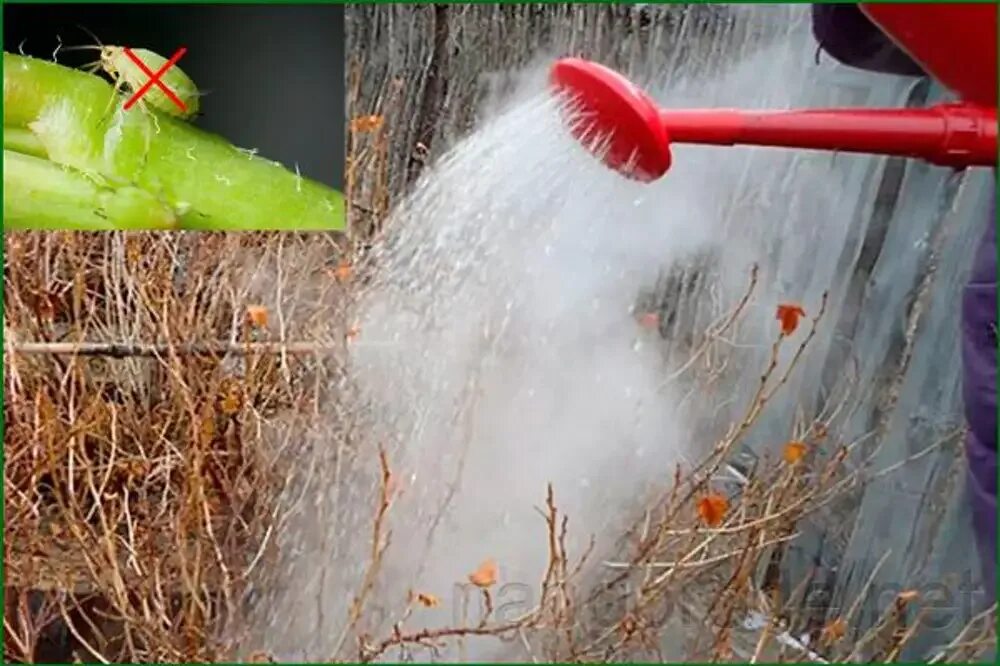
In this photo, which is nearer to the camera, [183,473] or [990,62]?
[990,62]

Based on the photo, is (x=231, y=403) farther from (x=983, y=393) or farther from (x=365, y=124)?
(x=983, y=393)

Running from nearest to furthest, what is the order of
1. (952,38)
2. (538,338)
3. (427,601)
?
(952,38) < (427,601) < (538,338)

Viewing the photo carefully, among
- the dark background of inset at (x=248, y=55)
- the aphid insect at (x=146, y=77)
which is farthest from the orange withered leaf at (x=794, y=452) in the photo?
the aphid insect at (x=146, y=77)

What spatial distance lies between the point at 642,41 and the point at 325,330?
0.76m

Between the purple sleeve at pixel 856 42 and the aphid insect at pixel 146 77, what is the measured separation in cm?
88

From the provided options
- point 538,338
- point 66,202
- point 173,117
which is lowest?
point 538,338

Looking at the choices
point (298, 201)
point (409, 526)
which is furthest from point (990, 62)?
point (409, 526)

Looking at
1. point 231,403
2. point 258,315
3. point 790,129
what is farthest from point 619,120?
point 231,403

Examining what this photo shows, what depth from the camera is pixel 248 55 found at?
1.66m

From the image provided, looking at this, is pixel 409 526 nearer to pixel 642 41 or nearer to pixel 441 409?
pixel 441 409

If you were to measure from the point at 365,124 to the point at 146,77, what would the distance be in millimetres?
522

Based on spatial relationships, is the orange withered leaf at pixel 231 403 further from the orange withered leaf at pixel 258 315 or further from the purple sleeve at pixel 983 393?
the purple sleeve at pixel 983 393

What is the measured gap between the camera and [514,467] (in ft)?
6.30

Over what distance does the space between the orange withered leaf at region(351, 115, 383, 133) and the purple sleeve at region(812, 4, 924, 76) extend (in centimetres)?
84
